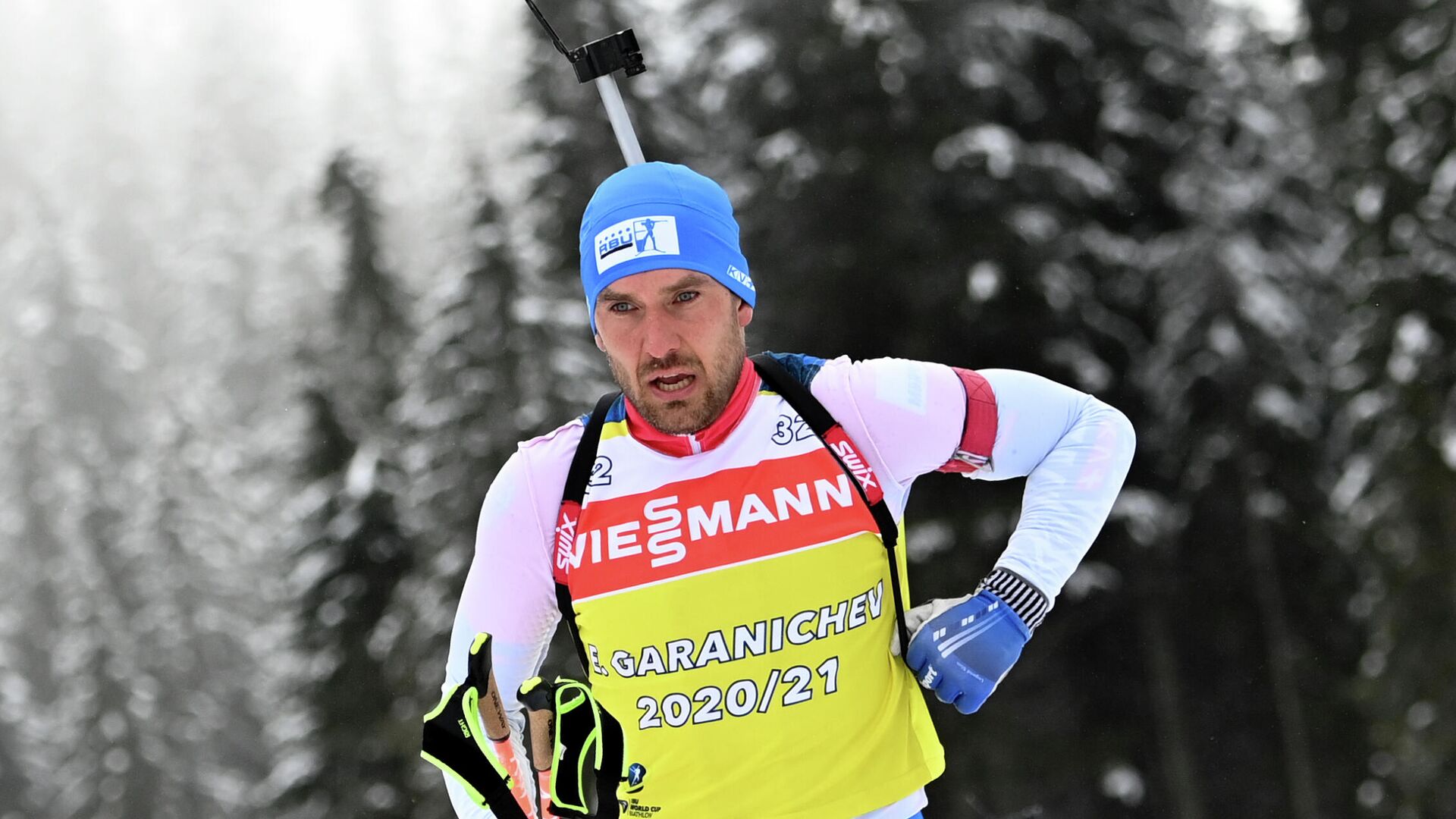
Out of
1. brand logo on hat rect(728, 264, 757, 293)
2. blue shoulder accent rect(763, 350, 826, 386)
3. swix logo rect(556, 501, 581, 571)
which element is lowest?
swix logo rect(556, 501, 581, 571)

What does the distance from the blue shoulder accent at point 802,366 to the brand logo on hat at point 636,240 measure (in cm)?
36

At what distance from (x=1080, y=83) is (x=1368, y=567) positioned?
6.77 m

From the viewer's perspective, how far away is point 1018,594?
330 centimetres

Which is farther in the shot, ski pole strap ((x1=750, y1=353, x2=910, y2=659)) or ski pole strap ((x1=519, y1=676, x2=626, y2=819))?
ski pole strap ((x1=750, y1=353, x2=910, y2=659))

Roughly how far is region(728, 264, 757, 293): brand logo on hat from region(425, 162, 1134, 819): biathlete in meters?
0.02

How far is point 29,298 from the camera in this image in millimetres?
40844

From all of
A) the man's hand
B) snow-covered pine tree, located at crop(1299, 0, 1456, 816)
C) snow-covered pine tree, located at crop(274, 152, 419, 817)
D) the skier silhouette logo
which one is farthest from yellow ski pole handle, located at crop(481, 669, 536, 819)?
snow-covered pine tree, located at crop(1299, 0, 1456, 816)

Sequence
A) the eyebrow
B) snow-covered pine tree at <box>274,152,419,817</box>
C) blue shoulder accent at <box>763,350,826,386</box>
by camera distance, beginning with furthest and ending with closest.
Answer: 1. snow-covered pine tree at <box>274,152,419,817</box>
2. blue shoulder accent at <box>763,350,826,386</box>
3. the eyebrow

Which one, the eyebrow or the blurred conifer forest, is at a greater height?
the eyebrow

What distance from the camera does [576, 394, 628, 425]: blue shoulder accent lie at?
11.4 feet

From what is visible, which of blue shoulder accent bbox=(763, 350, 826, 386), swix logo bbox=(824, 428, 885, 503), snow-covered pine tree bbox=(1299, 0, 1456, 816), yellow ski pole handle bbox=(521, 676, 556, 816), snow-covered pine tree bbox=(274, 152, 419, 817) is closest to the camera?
yellow ski pole handle bbox=(521, 676, 556, 816)

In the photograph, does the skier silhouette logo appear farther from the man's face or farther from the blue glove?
the blue glove

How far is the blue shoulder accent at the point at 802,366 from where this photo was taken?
346 cm

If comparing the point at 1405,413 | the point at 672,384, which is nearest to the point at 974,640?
the point at 672,384
